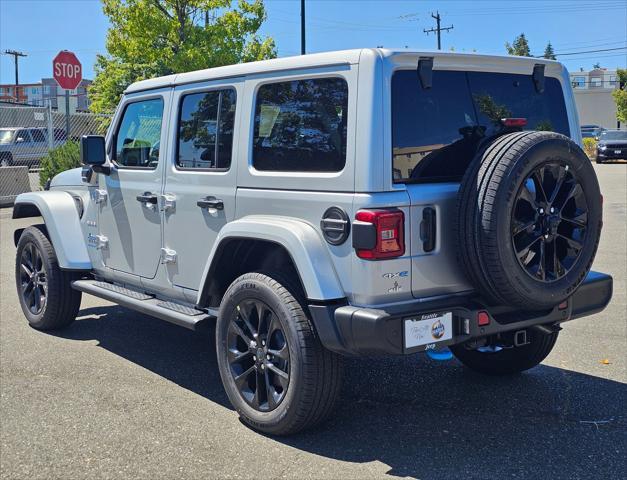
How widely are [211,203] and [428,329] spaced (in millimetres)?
1613

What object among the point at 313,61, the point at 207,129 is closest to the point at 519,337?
the point at 313,61

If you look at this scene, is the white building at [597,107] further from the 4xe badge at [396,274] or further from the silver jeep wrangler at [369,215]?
the 4xe badge at [396,274]

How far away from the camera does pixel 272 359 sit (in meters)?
3.94

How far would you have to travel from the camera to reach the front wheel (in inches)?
143

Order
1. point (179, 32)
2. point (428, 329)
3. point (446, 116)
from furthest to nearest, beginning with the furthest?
point (179, 32)
point (446, 116)
point (428, 329)

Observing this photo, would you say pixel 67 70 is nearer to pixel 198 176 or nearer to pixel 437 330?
pixel 198 176

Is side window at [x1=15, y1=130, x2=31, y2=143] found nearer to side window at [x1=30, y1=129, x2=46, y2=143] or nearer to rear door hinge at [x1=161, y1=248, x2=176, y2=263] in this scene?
side window at [x1=30, y1=129, x2=46, y2=143]

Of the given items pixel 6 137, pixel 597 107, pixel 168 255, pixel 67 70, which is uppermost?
pixel 597 107

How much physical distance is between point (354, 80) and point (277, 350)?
4.94 feet

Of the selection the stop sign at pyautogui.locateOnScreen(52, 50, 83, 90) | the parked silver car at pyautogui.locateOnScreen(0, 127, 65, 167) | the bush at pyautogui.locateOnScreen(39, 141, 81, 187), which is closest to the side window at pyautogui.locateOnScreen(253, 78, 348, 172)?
the bush at pyautogui.locateOnScreen(39, 141, 81, 187)

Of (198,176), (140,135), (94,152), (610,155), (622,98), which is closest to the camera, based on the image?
(198,176)

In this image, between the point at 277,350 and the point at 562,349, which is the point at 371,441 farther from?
the point at 562,349

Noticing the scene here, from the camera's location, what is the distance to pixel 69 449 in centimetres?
380

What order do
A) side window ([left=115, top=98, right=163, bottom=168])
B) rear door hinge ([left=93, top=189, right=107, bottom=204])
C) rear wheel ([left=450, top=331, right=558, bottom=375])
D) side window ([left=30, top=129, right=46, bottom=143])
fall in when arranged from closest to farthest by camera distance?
1. rear wheel ([left=450, top=331, right=558, bottom=375])
2. side window ([left=115, top=98, right=163, bottom=168])
3. rear door hinge ([left=93, top=189, right=107, bottom=204])
4. side window ([left=30, top=129, right=46, bottom=143])
